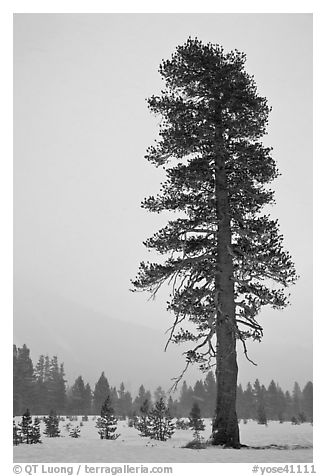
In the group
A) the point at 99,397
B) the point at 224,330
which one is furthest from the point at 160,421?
the point at 99,397

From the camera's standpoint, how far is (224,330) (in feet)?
41.1

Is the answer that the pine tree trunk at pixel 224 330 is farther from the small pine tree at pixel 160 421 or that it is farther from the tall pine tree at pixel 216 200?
the small pine tree at pixel 160 421

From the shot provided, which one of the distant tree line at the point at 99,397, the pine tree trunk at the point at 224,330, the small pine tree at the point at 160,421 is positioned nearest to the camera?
the pine tree trunk at the point at 224,330

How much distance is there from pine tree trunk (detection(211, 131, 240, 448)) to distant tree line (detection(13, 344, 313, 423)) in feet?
127

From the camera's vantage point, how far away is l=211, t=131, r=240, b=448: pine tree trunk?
11781 millimetres

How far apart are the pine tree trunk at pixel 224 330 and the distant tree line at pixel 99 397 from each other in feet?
127

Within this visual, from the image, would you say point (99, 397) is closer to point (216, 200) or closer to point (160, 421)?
point (160, 421)

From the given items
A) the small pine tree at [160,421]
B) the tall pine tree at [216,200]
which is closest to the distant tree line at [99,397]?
the small pine tree at [160,421]

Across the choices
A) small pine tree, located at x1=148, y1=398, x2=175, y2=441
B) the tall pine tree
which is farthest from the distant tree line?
the tall pine tree

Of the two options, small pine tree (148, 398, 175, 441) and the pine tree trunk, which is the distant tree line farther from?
the pine tree trunk

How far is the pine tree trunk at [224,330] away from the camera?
38.7 feet

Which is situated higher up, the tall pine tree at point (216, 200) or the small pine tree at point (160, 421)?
the tall pine tree at point (216, 200)
